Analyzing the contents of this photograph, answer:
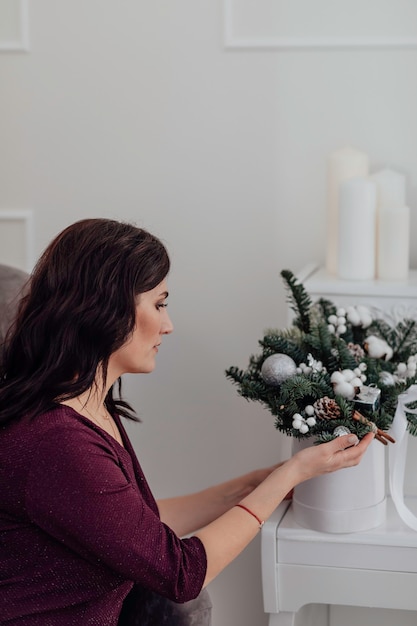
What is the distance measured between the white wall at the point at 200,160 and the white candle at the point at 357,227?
0.67 feet

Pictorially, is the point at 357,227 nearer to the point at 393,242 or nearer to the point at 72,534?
the point at 393,242

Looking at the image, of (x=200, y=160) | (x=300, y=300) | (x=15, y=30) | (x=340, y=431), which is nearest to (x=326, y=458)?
(x=340, y=431)

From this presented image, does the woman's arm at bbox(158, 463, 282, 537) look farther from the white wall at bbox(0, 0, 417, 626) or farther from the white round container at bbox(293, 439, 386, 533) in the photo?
the white wall at bbox(0, 0, 417, 626)

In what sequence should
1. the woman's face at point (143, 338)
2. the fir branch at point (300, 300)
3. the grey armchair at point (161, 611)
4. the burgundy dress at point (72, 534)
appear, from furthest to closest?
the fir branch at point (300, 300)
the grey armchair at point (161, 611)
the woman's face at point (143, 338)
the burgundy dress at point (72, 534)

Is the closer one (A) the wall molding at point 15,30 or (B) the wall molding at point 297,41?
(B) the wall molding at point 297,41

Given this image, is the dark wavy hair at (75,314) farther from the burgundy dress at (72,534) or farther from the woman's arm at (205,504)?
the woman's arm at (205,504)

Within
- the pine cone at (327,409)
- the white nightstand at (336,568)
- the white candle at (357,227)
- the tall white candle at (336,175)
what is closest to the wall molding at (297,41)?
the tall white candle at (336,175)

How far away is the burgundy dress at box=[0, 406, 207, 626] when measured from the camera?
4.01ft

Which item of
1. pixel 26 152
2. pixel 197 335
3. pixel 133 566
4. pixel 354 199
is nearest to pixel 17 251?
pixel 26 152

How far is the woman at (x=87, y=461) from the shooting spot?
4.04 feet

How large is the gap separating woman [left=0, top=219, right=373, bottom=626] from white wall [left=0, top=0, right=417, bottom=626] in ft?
2.35

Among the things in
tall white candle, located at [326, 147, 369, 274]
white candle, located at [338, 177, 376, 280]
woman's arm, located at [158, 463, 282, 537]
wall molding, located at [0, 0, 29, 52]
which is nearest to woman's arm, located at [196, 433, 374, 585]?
woman's arm, located at [158, 463, 282, 537]

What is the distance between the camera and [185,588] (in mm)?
1279

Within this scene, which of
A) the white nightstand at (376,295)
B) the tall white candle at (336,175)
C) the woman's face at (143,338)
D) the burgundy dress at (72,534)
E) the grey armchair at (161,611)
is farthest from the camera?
the tall white candle at (336,175)
